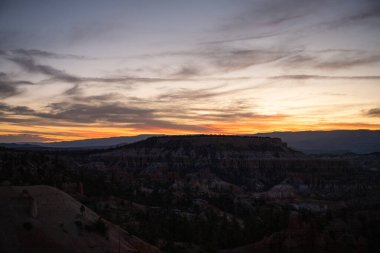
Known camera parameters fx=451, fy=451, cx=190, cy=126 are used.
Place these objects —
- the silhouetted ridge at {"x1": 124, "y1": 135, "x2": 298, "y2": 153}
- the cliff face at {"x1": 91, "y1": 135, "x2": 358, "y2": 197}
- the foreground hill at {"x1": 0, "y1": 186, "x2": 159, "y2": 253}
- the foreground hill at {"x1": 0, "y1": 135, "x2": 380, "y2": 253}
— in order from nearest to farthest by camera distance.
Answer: the foreground hill at {"x1": 0, "y1": 186, "x2": 159, "y2": 253} → the foreground hill at {"x1": 0, "y1": 135, "x2": 380, "y2": 253} → the cliff face at {"x1": 91, "y1": 135, "x2": 358, "y2": 197} → the silhouetted ridge at {"x1": 124, "y1": 135, "x2": 298, "y2": 153}

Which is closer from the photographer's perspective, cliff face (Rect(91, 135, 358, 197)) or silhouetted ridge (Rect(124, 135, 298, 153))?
cliff face (Rect(91, 135, 358, 197))

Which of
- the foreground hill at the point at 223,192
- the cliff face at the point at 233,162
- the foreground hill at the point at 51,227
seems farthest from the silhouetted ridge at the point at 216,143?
the foreground hill at the point at 51,227

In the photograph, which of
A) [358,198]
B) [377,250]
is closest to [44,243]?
[377,250]

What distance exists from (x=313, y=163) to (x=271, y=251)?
290 feet

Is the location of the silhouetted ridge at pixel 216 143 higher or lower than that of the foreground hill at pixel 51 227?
higher

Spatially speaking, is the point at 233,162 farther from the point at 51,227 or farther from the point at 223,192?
the point at 51,227

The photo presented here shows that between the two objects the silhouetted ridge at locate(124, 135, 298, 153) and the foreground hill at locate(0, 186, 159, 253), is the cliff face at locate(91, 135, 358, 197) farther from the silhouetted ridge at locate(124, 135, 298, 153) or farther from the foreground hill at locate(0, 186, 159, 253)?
the foreground hill at locate(0, 186, 159, 253)

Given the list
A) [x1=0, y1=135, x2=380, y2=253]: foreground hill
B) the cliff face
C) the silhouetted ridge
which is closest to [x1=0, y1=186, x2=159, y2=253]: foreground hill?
[x1=0, y1=135, x2=380, y2=253]: foreground hill

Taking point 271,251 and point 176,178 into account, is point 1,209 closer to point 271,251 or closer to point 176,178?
point 271,251

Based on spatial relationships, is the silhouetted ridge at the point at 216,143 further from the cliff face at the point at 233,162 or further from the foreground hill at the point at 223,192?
the foreground hill at the point at 223,192

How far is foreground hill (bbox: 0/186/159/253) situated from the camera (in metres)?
31.5

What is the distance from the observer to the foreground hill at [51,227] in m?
31.5

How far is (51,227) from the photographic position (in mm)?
34188

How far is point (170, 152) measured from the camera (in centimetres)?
13112
